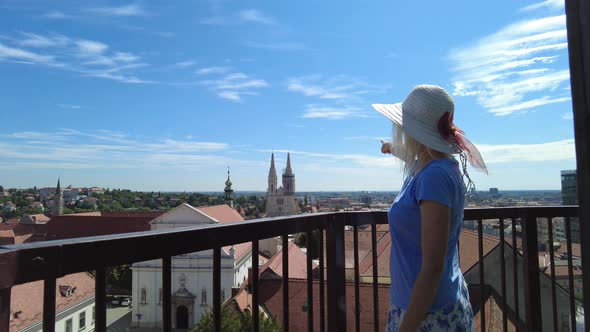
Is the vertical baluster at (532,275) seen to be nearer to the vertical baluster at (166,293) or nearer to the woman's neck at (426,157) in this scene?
the woman's neck at (426,157)

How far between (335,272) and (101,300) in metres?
1.22

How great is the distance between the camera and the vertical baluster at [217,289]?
4.25 feet

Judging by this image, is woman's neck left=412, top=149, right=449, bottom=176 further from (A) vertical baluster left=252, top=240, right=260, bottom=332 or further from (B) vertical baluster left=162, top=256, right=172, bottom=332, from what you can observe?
(B) vertical baluster left=162, top=256, right=172, bottom=332

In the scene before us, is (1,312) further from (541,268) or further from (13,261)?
(541,268)

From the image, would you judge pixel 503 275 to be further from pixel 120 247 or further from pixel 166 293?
pixel 120 247

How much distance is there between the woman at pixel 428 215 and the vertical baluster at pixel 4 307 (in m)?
1.06

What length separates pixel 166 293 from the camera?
1.18 m

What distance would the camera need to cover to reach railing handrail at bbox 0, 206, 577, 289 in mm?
831

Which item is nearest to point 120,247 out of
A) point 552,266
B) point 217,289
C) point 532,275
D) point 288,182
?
point 217,289

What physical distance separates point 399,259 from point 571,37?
842 mm

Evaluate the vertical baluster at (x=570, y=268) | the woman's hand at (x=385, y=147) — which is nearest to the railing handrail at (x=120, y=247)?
the woman's hand at (x=385, y=147)

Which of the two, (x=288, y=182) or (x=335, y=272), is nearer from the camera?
(x=335, y=272)

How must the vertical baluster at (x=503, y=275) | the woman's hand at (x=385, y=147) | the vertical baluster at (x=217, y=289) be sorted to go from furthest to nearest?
1. the vertical baluster at (x=503, y=275)
2. the woman's hand at (x=385, y=147)
3. the vertical baluster at (x=217, y=289)

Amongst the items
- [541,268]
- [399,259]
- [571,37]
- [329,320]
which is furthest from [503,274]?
[571,37]
